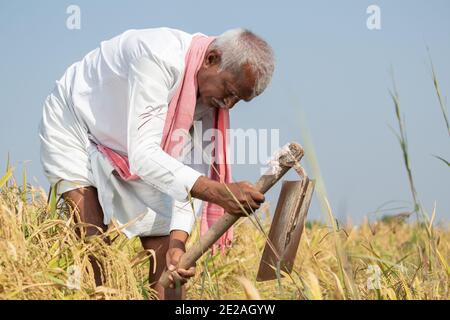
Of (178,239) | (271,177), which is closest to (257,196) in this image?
(271,177)

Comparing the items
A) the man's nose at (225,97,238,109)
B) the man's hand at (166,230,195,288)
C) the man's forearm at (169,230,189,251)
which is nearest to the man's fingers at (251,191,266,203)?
the man's hand at (166,230,195,288)

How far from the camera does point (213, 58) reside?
3422 mm

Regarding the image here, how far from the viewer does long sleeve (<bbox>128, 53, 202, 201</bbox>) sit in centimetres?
320

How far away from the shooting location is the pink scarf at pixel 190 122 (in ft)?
11.4

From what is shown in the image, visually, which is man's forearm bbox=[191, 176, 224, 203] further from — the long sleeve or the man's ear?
the man's ear

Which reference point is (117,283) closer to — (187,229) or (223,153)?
(187,229)

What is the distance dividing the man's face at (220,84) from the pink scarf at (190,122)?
41 millimetres

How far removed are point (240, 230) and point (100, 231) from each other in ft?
8.25

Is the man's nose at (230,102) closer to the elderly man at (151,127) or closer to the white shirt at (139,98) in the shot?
the elderly man at (151,127)

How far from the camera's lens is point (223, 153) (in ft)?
13.0

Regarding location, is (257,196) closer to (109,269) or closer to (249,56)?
(249,56)

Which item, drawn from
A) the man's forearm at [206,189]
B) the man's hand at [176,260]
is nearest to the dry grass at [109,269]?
the man's hand at [176,260]

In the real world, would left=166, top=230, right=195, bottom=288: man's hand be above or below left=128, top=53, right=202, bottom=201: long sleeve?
below

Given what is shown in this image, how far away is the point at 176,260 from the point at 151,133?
0.59 meters
